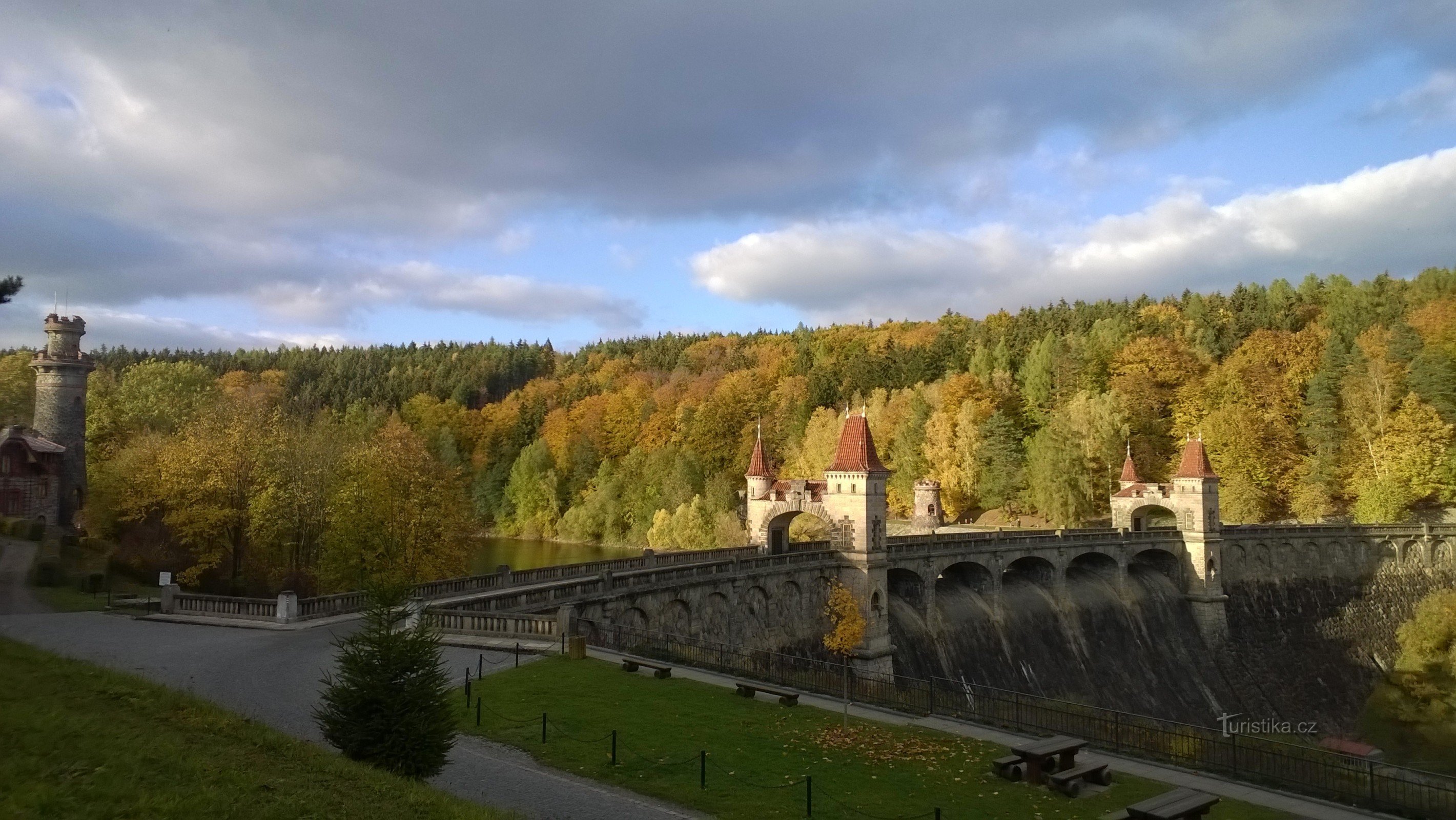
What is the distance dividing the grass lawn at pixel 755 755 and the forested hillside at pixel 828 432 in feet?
79.4

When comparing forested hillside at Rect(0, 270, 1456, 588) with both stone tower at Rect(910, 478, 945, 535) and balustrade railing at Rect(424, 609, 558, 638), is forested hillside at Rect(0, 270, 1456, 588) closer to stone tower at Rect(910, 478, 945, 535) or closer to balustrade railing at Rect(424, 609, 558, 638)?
stone tower at Rect(910, 478, 945, 535)

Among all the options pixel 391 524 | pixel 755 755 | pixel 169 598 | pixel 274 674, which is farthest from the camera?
pixel 391 524

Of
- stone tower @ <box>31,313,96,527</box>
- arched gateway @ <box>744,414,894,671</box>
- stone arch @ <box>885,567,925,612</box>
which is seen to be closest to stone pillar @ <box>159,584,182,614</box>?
arched gateway @ <box>744,414,894,671</box>

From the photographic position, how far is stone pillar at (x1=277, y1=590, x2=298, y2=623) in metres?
27.0

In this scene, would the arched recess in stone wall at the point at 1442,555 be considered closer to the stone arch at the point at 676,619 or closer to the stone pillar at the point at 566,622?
the stone arch at the point at 676,619

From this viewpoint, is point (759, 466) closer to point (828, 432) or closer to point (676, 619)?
point (676, 619)

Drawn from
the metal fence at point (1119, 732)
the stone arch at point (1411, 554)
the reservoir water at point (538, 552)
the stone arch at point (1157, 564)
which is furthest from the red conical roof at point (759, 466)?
the stone arch at point (1411, 554)

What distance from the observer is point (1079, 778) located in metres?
15.8

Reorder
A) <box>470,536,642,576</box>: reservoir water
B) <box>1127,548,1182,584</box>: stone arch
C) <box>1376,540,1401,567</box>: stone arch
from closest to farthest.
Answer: <box>1127,548,1182,584</box>: stone arch → <box>1376,540,1401,567</box>: stone arch → <box>470,536,642,576</box>: reservoir water

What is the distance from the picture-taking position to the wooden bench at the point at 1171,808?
1314 centimetres

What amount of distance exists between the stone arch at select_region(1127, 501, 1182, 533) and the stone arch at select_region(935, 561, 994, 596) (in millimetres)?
14641

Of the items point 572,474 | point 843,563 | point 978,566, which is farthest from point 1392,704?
point 572,474

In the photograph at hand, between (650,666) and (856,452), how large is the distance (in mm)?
19993

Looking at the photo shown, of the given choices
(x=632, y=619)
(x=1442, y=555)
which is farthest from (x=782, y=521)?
(x=1442, y=555)
